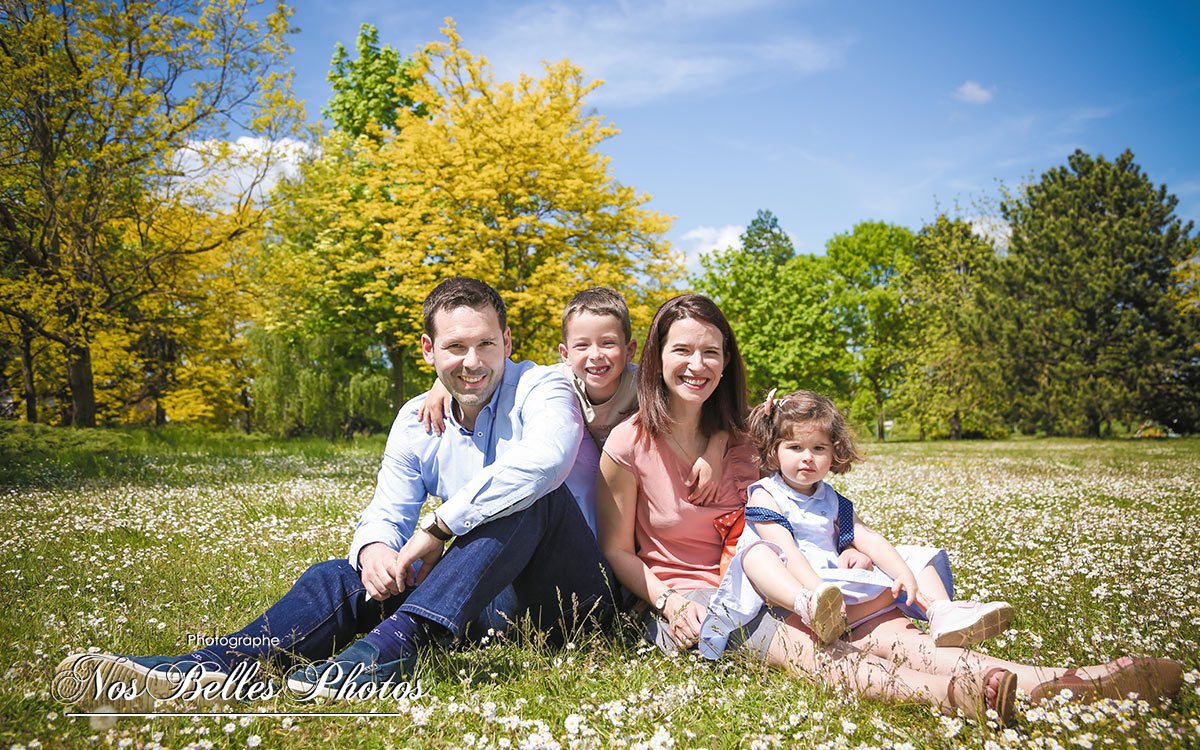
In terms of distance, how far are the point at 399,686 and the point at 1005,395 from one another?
31.7 metres

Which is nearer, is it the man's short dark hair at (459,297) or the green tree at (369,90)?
the man's short dark hair at (459,297)

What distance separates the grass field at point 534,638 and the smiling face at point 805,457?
964 mm

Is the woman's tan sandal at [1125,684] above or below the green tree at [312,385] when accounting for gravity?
below

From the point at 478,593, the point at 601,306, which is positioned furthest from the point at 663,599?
the point at 601,306

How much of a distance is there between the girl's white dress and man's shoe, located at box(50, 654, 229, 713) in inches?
84.0

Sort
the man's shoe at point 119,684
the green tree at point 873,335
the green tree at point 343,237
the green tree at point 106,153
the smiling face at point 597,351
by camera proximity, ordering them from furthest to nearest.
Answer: the green tree at point 873,335
the green tree at point 343,237
the green tree at point 106,153
the smiling face at point 597,351
the man's shoe at point 119,684

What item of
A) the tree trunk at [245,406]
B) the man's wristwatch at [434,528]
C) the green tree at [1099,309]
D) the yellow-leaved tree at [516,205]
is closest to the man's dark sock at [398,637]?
the man's wristwatch at [434,528]

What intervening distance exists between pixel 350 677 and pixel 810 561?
2180 mm

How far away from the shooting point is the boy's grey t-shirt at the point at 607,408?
4332 mm

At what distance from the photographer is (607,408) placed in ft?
14.5

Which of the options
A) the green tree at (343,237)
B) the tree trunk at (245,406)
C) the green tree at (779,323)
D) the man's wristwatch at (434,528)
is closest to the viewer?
the man's wristwatch at (434,528)

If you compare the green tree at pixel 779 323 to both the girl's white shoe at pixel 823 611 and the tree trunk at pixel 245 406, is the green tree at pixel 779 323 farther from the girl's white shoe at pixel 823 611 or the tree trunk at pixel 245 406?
the girl's white shoe at pixel 823 611

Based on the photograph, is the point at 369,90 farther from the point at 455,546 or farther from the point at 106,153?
the point at 455,546

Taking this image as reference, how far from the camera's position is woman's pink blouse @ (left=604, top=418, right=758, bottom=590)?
11.9 feet
